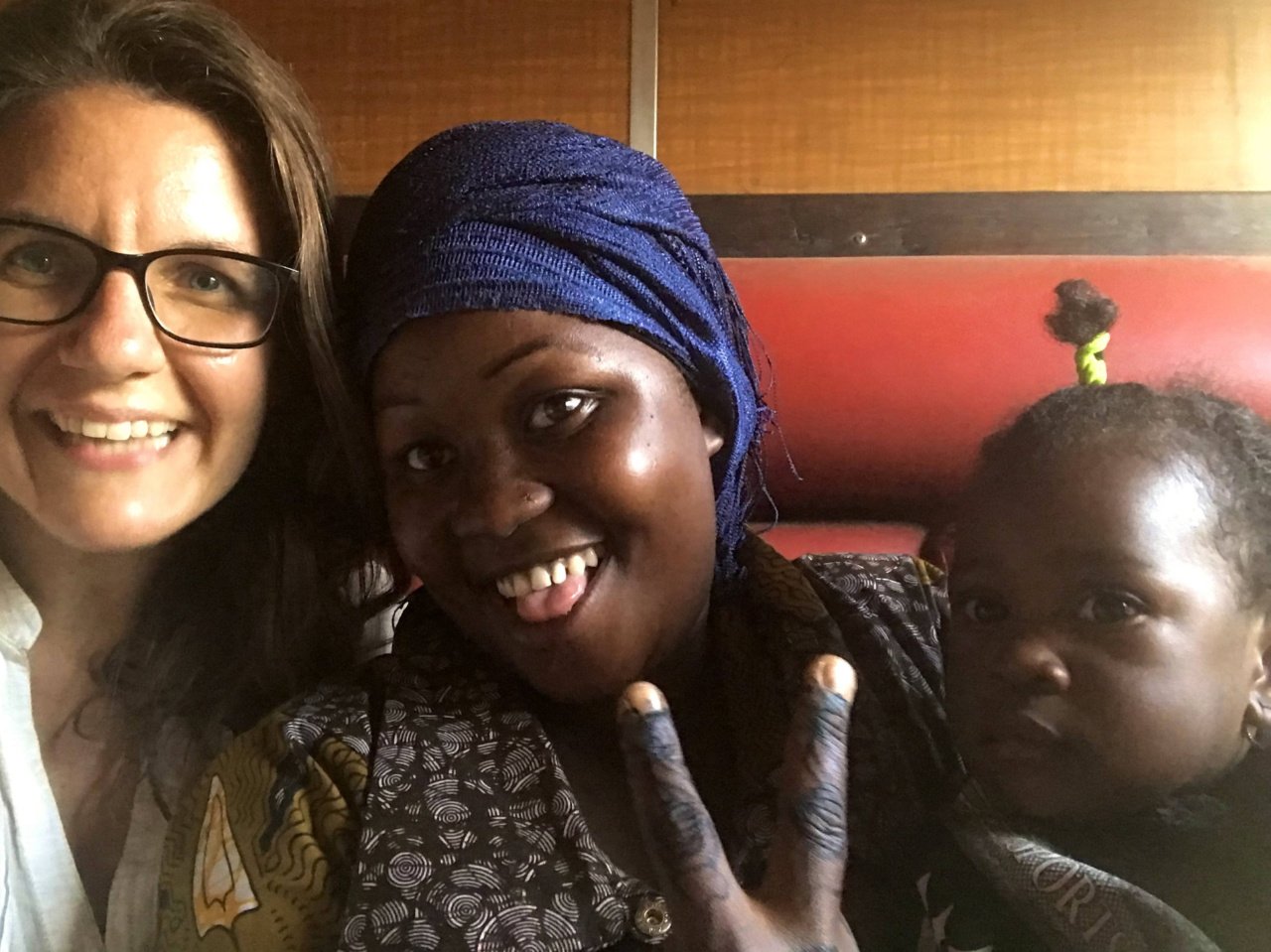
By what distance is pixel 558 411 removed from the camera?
0.56 metres

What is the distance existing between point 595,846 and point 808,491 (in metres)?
0.48

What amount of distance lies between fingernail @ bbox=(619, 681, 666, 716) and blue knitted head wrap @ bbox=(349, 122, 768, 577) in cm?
23

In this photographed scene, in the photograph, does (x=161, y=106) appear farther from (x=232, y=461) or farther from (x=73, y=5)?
(x=232, y=461)

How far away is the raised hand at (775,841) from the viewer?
39 cm

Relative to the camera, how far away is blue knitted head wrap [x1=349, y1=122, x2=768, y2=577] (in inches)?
21.9

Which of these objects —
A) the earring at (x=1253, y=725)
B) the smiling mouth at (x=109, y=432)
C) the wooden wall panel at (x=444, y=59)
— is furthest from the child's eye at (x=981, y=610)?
the wooden wall panel at (x=444, y=59)

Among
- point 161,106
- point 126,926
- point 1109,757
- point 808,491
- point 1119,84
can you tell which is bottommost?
point 126,926

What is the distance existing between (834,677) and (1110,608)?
0.14 meters

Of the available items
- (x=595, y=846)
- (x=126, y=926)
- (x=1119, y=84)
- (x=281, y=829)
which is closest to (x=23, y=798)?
(x=126, y=926)

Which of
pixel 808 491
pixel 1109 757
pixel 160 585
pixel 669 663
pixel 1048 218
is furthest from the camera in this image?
pixel 1048 218

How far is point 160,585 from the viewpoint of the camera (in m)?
0.74

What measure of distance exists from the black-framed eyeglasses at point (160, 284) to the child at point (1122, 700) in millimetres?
466

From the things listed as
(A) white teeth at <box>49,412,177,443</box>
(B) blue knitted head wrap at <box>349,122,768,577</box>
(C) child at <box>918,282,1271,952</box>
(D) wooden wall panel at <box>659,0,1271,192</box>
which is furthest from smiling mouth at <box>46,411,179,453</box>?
(D) wooden wall panel at <box>659,0,1271,192</box>

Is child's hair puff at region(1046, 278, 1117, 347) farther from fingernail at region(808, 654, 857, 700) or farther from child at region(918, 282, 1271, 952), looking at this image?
fingernail at region(808, 654, 857, 700)
